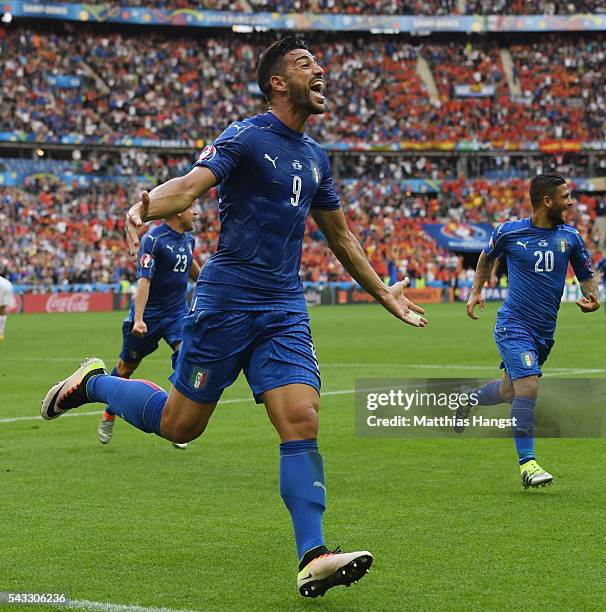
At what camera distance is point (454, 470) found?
29.6 feet

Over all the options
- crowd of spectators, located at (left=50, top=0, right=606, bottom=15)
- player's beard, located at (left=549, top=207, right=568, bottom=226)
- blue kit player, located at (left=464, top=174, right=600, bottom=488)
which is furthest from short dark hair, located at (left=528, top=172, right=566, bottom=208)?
crowd of spectators, located at (left=50, top=0, right=606, bottom=15)

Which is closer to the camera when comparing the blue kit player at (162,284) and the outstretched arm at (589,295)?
the outstretched arm at (589,295)

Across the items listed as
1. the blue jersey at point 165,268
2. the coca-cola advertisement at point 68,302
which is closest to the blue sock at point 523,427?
the blue jersey at point 165,268

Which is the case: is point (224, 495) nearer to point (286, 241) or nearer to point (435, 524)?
→ point (435, 524)

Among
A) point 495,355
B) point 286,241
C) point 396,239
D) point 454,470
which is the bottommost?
point 396,239

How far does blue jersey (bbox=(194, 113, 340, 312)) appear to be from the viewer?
18.0ft

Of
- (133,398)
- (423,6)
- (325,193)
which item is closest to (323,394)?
(133,398)

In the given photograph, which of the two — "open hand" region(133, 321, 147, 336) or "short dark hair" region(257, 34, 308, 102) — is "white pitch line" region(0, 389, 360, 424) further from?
"short dark hair" region(257, 34, 308, 102)

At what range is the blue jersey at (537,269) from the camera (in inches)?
350

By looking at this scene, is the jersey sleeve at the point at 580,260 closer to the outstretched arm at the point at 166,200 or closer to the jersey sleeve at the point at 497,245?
the jersey sleeve at the point at 497,245

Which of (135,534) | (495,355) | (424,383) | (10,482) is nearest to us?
(135,534)

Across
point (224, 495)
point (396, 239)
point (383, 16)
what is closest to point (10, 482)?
point (224, 495)

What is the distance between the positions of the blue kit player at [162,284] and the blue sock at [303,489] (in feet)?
19.0

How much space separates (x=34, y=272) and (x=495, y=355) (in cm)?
2810
